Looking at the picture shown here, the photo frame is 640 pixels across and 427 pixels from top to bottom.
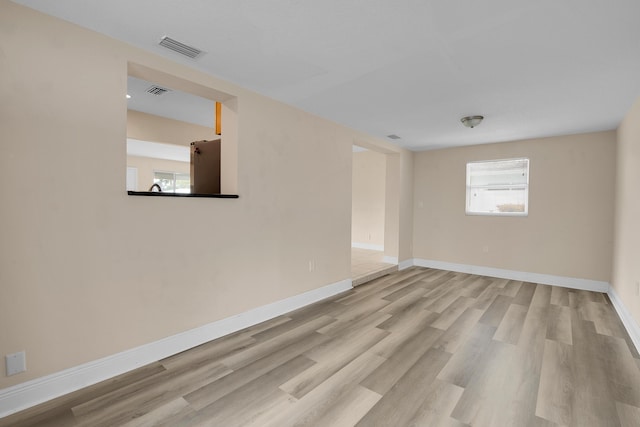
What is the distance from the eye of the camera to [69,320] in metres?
1.97

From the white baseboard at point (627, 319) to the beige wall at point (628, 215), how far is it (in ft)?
Answer: 0.21

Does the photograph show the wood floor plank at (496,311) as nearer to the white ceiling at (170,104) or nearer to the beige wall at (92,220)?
the beige wall at (92,220)

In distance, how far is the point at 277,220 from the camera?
3346 millimetres

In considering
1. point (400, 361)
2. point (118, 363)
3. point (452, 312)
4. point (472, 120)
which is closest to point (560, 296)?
point (452, 312)

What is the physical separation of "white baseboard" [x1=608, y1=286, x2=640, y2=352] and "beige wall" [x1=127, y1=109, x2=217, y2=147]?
5.72 metres

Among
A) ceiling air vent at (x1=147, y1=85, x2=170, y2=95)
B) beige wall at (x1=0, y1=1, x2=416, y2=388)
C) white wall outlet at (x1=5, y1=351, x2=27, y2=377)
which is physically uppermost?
ceiling air vent at (x1=147, y1=85, x2=170, y2=95)

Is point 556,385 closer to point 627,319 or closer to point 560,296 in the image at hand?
point 627,319

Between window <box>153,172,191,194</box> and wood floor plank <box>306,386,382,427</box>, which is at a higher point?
window <box>153,172,191,194</box>

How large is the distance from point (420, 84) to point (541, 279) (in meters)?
4.18

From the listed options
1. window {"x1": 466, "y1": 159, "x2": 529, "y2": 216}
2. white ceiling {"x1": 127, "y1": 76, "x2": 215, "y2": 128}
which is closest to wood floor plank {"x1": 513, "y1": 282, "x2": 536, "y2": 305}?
window {"x1": 466, "y1": 159, "x2": 529, "y2": 216}

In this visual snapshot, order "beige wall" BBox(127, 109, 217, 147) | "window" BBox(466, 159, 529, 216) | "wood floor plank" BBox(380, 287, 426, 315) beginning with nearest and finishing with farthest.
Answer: "wood floor plank" BBox(380, 287, 426, 315) < "beige wall" BBox(127, 109, 217, 147) < "window" BBox(466, 159, 529, 216)

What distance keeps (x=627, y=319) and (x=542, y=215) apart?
83.1 inches

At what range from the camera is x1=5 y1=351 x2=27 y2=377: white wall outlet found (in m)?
1.75

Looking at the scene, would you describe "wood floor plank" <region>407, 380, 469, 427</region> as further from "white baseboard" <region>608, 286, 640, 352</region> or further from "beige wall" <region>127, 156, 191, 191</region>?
"beige wall" <region>127, 156, 191, 191</region>
